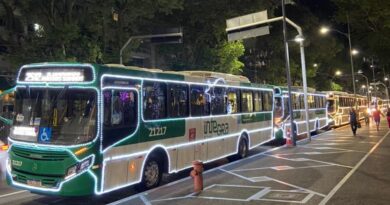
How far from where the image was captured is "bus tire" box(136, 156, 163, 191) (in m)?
11.3

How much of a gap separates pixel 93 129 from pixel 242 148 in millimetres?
9312

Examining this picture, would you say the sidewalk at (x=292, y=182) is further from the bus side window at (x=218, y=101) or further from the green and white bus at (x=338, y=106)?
the green and white bus at (x=338, y=106)

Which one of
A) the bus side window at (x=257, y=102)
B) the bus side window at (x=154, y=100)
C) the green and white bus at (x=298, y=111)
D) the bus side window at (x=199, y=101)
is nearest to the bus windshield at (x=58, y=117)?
the bus side window at (x=154, y=100)

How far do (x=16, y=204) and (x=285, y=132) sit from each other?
15.1 m

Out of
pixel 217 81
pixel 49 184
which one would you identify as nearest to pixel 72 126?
pixel 49 184

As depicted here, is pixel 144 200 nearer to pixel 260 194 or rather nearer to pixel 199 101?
pixel 260 194

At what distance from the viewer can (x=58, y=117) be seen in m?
9.46

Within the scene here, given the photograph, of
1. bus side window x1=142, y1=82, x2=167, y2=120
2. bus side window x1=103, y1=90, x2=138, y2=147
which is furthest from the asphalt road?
bus side window x1=142, y1=82, x2=167, y2=120

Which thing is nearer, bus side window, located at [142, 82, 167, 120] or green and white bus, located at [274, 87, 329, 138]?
bus side window, located at [142, 82, 167, 120]

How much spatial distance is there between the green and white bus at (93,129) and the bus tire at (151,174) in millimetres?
24

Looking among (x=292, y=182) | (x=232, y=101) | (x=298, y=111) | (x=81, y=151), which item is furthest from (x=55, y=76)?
(x=298, y=111)

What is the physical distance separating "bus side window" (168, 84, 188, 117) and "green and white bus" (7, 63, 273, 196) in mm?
27

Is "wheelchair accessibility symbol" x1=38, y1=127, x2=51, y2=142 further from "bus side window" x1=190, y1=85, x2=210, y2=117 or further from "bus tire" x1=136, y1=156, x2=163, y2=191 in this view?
"bus side window" x1=190, y1=85, x2=210, y2=117

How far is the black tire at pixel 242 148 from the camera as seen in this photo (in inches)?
693
